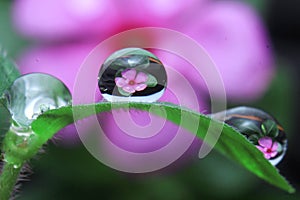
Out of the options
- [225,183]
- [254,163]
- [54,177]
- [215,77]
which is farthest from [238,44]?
[254,163]

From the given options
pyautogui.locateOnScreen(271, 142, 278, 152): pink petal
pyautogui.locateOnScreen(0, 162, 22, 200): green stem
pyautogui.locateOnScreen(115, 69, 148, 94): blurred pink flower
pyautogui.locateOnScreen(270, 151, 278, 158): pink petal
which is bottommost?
pyautogui.locateOnScreen(270, 151, 278, 158): pink petal

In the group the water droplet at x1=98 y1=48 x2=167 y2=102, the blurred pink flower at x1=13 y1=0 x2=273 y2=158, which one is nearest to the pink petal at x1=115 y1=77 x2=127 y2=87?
the water droplet at x1=98 y1=48 x2=167 y2=102

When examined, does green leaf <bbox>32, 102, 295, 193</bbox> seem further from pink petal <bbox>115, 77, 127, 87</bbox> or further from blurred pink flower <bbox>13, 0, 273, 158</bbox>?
blurred pink flower <bbox>13, 0, 273, 158</bbox>

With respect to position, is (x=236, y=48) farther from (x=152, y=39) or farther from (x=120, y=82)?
(x=120, y=82)

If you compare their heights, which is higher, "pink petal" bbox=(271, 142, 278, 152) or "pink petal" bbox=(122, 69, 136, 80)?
"pink petal" bbox=(122, 69, 136, 80)

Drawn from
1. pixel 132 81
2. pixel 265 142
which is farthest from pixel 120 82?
A: pixel 265 142

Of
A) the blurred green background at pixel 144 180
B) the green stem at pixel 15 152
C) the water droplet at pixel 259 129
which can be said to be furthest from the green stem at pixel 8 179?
the blurred green background at pixel 144 180

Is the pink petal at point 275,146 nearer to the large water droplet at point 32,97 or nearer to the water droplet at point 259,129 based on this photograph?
the water droplet at point 259,129
